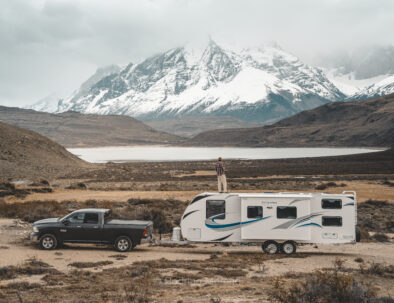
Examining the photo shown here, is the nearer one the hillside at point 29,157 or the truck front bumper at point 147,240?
the truck front bumper at point 147,240

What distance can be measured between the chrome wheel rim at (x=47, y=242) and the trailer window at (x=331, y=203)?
37.3 ft

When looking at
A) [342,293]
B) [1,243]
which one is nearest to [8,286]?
[1,243]

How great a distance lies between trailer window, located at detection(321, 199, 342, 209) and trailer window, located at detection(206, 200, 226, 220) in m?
4.05

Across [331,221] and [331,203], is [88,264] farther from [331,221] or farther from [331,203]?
[331,203]

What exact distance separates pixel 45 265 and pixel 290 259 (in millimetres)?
9147

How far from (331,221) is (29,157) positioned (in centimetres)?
7228

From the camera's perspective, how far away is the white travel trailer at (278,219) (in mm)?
19203

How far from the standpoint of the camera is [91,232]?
A: 19.9 metres

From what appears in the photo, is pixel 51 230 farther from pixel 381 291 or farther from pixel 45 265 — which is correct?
pixel 381 291

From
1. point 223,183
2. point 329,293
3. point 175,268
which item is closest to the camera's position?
point 329,293

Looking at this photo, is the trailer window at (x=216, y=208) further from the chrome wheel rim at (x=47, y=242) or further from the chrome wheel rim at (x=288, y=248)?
the chrome wheel rim at (x=47, y=242)

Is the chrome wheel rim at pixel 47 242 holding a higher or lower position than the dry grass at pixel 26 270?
higher

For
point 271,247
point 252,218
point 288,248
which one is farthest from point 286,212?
point 271,247

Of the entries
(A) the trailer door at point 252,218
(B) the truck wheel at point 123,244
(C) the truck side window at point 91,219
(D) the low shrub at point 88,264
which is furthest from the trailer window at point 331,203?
(C) the truck side window at point 91,219
